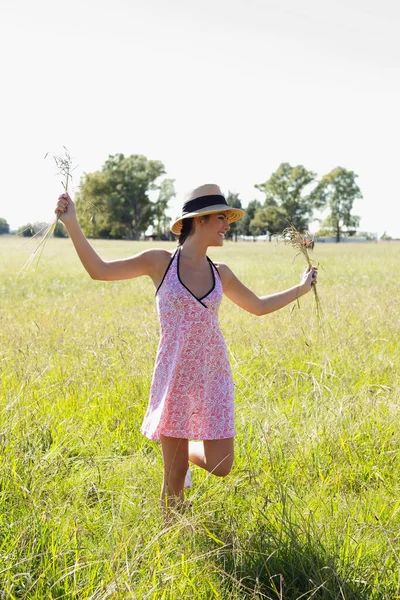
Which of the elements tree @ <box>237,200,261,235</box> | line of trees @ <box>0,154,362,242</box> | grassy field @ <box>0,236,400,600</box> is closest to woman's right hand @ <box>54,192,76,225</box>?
grassy field @ <box>0,236,400,600</box>

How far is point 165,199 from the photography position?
3824 inches

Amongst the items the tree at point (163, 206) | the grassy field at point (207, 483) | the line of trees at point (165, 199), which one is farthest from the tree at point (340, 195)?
the grassy field at point (207, 483)

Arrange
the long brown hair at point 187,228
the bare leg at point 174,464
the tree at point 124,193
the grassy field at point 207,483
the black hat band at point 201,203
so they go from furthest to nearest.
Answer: the tree at point 124,193, the long brown hair at point 187,228, the black hat band at point 201,203, the bare leg at point 174,464, the grassy field at point 207,483

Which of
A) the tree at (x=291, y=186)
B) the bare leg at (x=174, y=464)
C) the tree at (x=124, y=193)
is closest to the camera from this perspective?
the bare leg at (x=174, y=464)

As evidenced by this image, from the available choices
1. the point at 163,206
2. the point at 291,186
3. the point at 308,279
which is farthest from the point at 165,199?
the point at 308,279

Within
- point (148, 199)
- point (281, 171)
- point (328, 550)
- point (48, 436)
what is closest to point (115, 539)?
point (328, 550)

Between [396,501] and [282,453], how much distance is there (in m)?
0.66

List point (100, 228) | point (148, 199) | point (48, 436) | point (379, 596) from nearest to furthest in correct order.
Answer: point (379, 596) < point (48, 436) < point (100, 228) < point (148, 199)

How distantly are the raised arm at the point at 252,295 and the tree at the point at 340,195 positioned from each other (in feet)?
354

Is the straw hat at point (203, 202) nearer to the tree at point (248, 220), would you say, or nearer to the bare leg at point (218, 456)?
the bare leg at point (218, 456)

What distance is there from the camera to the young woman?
2975 mm

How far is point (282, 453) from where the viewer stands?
3.37 metres

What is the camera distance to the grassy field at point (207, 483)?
2.29 m

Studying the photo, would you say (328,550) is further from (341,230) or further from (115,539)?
(341,230)
